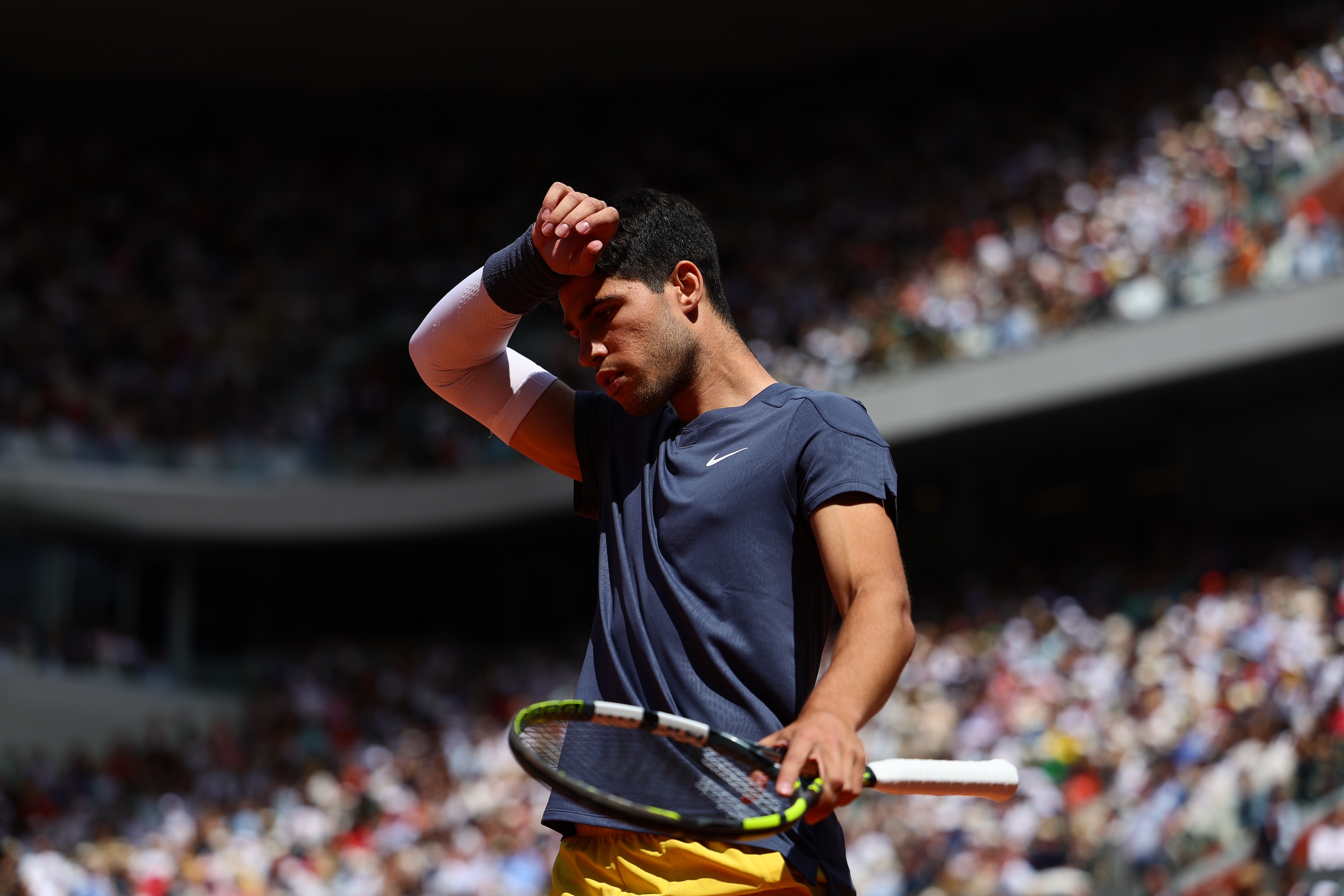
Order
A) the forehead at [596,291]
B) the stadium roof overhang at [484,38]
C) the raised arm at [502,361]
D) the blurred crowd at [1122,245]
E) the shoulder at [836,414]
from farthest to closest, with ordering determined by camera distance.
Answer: the stadium roof overhang at [484,38] → the blurred crowd at [1122,245] → the raised arm at [502,361] → the forehead at [596,291] → the shoulder at [836,414]

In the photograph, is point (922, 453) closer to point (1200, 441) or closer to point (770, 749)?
point (1200, 441)

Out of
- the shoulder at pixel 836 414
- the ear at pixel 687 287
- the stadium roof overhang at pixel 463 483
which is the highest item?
the ear at pixel 687 287

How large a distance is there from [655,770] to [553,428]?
0.77 metres

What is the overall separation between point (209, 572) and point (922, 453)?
10466 millimetres

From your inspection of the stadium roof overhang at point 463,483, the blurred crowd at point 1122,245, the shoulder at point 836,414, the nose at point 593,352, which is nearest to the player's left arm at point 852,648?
the shoulder at point 836,414

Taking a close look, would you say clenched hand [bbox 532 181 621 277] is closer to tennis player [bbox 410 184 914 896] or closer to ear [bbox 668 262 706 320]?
tennis player [bbox 410 184 914 896]

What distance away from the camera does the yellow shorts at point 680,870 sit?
2.07m

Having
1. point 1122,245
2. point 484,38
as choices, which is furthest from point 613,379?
point 484,38

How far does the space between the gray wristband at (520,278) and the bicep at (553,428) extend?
0.20 m

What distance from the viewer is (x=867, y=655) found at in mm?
1951

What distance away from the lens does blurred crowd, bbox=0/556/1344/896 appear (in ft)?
26.9

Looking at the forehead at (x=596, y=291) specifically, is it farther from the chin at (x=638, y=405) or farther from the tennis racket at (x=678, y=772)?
the tennis racket at (x=678, y=772)

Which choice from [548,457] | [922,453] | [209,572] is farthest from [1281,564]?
[209,572]

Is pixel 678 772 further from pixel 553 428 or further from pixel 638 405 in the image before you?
pixel 553 428
